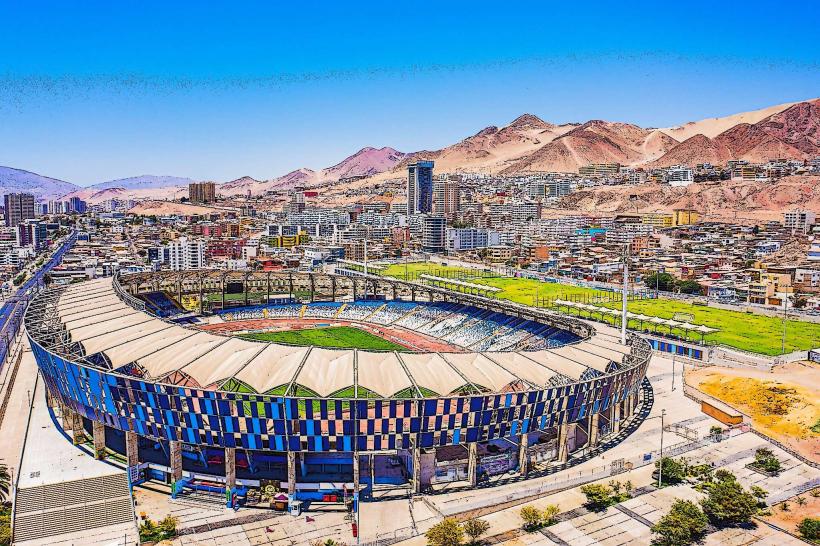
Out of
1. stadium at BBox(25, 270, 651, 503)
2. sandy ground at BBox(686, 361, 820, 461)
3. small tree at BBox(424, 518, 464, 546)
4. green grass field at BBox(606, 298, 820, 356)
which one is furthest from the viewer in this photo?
green grass field at BBox(606, 298, 820, 356)

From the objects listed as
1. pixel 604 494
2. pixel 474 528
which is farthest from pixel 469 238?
pixel 474 528

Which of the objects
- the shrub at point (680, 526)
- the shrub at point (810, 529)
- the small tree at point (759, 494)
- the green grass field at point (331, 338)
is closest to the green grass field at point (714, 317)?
the green grass field at point (331, 338)

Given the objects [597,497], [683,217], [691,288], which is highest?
[683,217]

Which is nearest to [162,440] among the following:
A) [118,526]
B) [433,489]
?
[118,526]

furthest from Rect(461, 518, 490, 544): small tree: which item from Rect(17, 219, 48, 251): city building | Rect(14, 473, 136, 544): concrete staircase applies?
Rect(17, 219, 48, 251): city building

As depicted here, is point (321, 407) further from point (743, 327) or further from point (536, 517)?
point (743, 327)

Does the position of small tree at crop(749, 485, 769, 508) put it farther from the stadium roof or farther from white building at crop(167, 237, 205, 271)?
white building at crop(167, 237, 205, 271)

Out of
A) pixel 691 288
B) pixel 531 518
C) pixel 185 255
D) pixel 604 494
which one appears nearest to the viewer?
pixel 531 518
